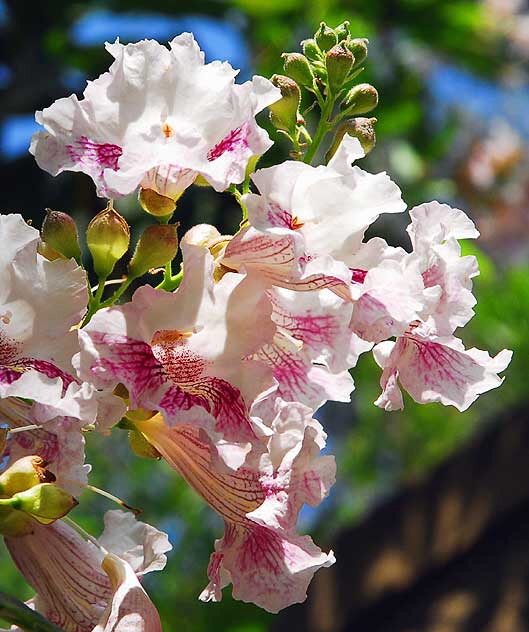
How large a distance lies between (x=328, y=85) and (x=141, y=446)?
0.21m

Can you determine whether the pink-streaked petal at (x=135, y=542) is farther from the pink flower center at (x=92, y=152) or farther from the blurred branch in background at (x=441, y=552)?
the blurred branch in background at (x=441, y=552)

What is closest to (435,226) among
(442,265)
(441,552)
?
(442,265)

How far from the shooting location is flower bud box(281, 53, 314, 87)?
0.52 meters

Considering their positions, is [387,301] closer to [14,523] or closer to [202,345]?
[202,345]

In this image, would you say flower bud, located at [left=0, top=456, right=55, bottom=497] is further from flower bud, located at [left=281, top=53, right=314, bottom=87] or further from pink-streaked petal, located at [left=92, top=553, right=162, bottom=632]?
flower bud, located at [left=281, top=53, right=314, bottom=87]

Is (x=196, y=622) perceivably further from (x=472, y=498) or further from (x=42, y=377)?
(x=42, y=377)

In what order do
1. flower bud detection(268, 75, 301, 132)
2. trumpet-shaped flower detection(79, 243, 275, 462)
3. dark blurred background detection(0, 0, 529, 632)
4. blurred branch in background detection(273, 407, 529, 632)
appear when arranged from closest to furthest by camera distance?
trumpet-shaped flower detection(79, 243, 275, 462)
flower bud detection(268, 75, 301, 132)
dark blurred background detection(0, 0, 529, 632)
blurred branch in background detection(273, 407, 529, 632)

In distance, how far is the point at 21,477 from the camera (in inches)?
17.0

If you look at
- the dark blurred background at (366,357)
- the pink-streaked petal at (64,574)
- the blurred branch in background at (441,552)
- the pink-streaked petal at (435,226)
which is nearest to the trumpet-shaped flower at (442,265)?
the pink-streaked petal at (435,226)

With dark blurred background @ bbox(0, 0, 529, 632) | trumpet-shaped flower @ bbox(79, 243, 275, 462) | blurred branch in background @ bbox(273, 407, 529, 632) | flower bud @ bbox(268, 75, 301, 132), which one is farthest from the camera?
blurred branch in background @ bbox(273, 407, 529, 632)

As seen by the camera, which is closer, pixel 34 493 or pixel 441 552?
pixel 34 493

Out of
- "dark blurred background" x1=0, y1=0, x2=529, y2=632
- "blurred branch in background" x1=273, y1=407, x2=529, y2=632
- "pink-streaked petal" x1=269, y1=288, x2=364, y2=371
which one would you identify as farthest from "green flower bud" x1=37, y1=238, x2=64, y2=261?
"blurred branch in background" x1=273, y1=407, x2=529, y2=632

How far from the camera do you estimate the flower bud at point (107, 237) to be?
17.7 inches

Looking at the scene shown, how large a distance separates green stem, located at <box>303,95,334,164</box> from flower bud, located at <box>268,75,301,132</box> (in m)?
0.02
